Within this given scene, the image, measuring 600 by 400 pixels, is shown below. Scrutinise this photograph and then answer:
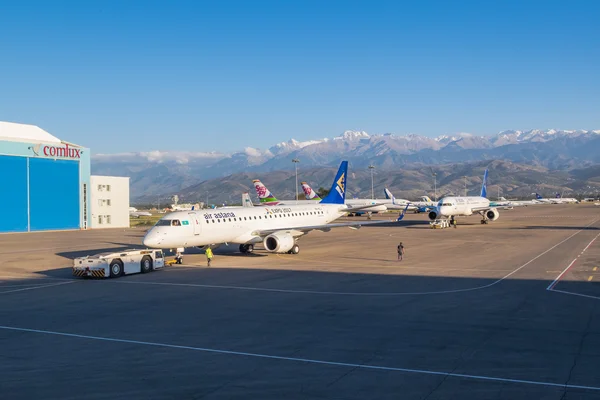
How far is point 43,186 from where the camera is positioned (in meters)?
78.6

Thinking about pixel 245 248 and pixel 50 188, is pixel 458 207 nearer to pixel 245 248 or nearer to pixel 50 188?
pixel 245 248

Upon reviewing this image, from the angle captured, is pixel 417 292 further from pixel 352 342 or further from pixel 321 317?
pixel 352 342

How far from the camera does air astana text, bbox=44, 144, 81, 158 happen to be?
261ft

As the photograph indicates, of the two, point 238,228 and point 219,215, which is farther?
point 238,228

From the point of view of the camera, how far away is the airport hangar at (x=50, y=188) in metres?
74.6

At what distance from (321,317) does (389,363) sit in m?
6.03

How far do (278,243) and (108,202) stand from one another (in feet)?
189

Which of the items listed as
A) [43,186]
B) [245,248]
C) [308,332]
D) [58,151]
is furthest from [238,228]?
[58,151]

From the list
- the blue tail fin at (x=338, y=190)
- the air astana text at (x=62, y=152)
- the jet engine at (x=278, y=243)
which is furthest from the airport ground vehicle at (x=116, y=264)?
the air astana text at (x=62, y=152)

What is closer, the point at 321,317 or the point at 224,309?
the point at 321,317

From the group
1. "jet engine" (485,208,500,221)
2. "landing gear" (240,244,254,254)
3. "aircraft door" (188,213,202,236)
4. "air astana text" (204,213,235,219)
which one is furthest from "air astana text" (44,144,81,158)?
"jet engine" (485,208,500,221)

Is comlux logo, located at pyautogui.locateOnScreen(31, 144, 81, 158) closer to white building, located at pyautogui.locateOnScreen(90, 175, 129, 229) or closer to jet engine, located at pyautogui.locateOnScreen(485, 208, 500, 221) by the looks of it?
white building, located at pyautogui.locateOnScreen(90, 175, 129, 229)

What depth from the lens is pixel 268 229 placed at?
4203 cm

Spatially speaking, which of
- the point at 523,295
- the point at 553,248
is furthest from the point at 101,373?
the point at 553,248
